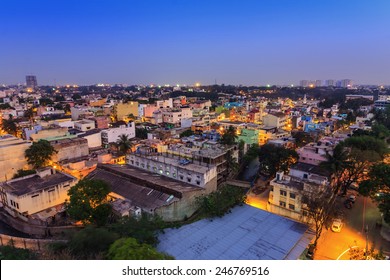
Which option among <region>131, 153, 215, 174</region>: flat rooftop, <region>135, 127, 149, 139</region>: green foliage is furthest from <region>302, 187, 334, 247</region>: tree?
<region>135, 127, 149, 139</region>: green foliage

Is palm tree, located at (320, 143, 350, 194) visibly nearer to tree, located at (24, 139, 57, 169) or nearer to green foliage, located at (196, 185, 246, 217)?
green foliage, located at (196, 185, 246, 217)

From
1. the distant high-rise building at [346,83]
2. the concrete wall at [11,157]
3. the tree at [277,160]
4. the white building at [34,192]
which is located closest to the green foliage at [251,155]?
the tree at [277,160]

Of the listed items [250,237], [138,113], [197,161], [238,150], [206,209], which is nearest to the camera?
[250,237]

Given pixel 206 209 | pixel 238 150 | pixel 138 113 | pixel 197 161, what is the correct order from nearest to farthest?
pixel 206 209 → pixel 197 161 → pixel 238 150 → pixel 138 113

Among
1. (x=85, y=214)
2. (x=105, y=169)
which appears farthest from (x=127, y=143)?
(x=85, y=214)

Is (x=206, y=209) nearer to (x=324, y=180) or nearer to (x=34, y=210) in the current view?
(x=324, y=180)

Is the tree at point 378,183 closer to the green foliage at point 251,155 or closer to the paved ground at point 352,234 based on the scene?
the paved ground at point 352,234

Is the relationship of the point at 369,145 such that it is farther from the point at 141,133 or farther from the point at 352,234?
the point at 141,133
